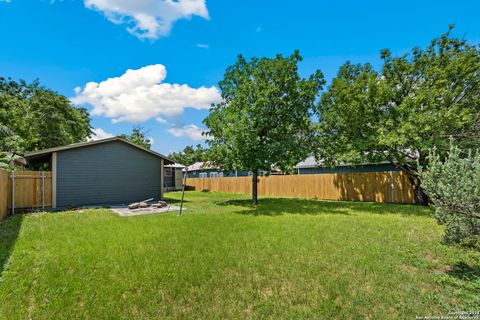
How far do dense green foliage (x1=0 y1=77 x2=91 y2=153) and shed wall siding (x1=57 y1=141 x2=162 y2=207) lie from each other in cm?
517

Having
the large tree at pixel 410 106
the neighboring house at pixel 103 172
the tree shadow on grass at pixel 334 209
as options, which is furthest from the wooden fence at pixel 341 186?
the neighboring house at pixel 103 172

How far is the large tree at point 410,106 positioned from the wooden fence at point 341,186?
0.91m

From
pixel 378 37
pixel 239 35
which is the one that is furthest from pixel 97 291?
pixel 378 37

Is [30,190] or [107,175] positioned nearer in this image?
[30,190]

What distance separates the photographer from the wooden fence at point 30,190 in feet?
32.8

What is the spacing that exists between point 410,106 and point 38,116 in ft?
77.5

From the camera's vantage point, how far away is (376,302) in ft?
10.3

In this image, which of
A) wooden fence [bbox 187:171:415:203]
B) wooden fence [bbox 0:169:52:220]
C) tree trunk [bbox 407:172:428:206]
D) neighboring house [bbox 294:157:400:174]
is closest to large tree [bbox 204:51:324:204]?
neighboring house [bbox 294:157:400:174]

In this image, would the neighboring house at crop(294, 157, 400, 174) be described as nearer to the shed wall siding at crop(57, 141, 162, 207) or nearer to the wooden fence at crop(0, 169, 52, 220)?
the shed wall siding at crop(57, 141, 162, 207)

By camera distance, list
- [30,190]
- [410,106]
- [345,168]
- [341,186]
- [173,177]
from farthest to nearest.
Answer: [173,177] < [345,168] < [341,186] < [30,190] < [410,106]

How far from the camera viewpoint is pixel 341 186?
50.6ft

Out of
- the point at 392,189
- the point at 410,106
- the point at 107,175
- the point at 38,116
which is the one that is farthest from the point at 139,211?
the point at 38,116

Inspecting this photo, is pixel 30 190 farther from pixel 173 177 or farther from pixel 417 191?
pixel 417 191

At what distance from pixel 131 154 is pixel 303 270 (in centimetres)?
1294
